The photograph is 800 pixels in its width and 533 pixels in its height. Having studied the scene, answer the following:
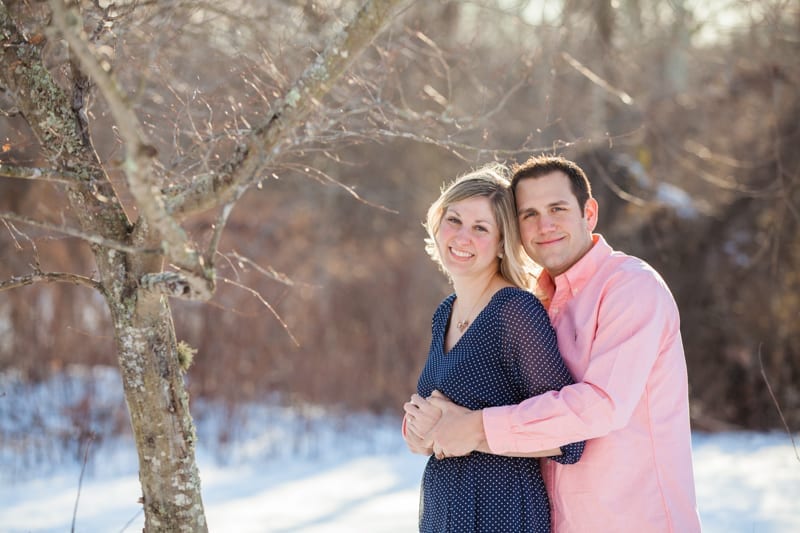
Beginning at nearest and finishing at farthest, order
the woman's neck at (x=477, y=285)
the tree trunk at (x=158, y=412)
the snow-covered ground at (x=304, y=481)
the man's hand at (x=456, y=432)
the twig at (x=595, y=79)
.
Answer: the man's hand at (x=456, y=432) < the tree trunk at (x=158, y=412) < the woman's neck at (x=477, y=285) < the twig at (x=595, y=79) < the snow-covered ground at (x=304, y=481)

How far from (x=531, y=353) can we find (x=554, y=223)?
560 millimetres

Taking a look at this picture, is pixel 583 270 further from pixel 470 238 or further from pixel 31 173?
pixel 31 173

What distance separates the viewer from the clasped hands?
2836 mm

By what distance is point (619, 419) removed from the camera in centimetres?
274

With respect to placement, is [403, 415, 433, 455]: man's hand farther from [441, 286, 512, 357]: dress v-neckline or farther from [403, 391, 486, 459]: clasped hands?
[441, 286, 512, 357]: dress v-neckline

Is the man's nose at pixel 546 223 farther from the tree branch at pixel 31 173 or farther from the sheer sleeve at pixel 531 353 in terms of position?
the tree branch at pixel 31 173

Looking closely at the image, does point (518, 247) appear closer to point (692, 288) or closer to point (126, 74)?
point (126, 74)

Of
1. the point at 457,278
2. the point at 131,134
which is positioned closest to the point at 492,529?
the point at 457,278

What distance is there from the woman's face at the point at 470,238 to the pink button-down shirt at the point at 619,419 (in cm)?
40

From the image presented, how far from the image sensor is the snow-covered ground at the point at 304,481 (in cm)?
540

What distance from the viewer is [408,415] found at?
10.2ft

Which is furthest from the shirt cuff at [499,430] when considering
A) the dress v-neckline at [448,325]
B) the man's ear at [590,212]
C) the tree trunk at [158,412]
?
the tree trunk at [158,412]

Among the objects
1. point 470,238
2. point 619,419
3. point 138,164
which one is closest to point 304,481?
point 470,238

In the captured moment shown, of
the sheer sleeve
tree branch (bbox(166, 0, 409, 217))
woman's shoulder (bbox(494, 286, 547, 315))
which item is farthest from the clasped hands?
tree branch (bbox(166, 0, 409, 217))
